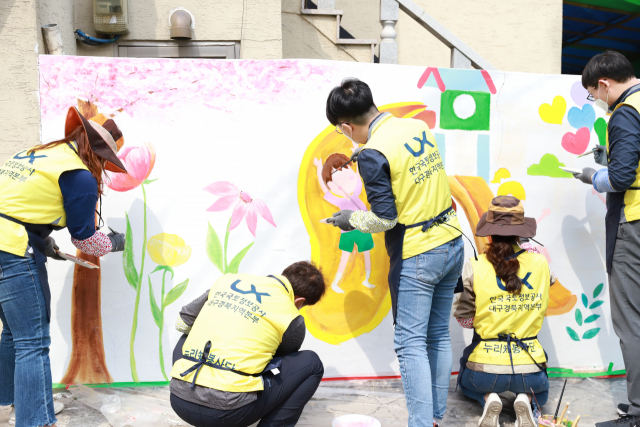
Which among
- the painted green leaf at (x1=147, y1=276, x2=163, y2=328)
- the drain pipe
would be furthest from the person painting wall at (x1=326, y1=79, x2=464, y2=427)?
the drain pipe

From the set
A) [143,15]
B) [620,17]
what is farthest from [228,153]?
[620,17]

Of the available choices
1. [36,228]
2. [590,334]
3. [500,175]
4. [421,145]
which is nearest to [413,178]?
[421,145]

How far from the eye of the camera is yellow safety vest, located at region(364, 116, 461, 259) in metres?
2.14

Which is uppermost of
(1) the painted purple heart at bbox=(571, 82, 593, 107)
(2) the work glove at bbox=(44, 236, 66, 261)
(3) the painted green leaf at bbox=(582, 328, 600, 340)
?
(1) the painted purple heart at bbox=(571, 82, 593, 107)

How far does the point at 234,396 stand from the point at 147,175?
1350 mm

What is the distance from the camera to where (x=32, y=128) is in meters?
3.04

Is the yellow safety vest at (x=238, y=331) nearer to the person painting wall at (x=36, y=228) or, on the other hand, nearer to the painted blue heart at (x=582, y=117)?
the person painting wall at (x=36, y=228)

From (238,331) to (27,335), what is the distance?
90cm

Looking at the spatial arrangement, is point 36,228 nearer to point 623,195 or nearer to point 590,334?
point 623,195

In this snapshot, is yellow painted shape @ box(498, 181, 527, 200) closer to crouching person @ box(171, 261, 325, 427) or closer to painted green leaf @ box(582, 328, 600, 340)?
painted green leaf @ box(582, 328, 600, 340)

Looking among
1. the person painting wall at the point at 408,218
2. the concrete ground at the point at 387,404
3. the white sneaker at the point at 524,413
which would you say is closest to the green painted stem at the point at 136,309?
the concrete ground at the point at 387,404

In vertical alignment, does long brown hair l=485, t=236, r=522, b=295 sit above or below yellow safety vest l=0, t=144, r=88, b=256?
below

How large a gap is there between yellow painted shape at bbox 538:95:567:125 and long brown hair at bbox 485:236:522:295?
0.98m

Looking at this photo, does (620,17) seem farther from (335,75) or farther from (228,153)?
(228,153)
